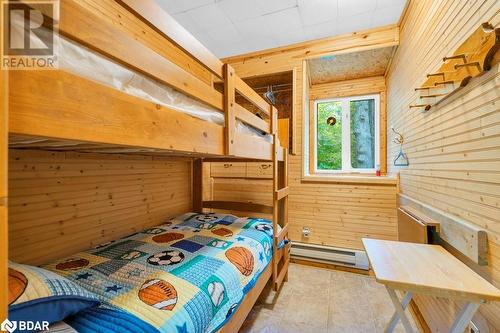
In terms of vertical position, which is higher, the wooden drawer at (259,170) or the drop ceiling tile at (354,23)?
the drop ceiling tile at (354,23)

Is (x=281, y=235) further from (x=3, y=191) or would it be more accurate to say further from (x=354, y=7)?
(x=354, y=7)

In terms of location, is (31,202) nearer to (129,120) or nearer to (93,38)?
(129,120)

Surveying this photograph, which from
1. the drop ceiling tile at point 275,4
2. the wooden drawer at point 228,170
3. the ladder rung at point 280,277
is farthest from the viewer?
the wooden drawer at point 228,170

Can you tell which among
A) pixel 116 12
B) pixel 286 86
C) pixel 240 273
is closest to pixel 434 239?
pixel 240 273

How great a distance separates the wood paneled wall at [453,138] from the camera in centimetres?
96

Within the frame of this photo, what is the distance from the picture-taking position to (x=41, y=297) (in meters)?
0.69

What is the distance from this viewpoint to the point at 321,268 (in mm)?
2742

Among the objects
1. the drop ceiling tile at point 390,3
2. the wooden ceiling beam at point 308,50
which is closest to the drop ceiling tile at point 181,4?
the wooden ceiling beam at point 308,50

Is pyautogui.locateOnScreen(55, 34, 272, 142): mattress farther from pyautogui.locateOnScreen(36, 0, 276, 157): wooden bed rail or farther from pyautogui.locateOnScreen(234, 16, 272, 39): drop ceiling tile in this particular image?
pyautogui.locateOnScreen(234, 16, 272, 39): drop ceiling tile

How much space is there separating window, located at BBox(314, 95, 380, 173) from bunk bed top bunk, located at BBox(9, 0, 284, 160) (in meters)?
2.46

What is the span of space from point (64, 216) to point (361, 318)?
234 cm

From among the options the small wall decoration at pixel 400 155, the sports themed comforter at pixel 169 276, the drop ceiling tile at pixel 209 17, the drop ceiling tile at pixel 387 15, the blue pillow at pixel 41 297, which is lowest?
the sports themed comforter at pixel 169 276

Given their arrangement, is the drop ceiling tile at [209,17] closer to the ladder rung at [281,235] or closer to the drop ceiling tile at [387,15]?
the drop ceiling tile at [387,15]

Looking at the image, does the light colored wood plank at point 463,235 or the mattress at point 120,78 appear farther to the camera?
the light colored wood plank at point 463,235
